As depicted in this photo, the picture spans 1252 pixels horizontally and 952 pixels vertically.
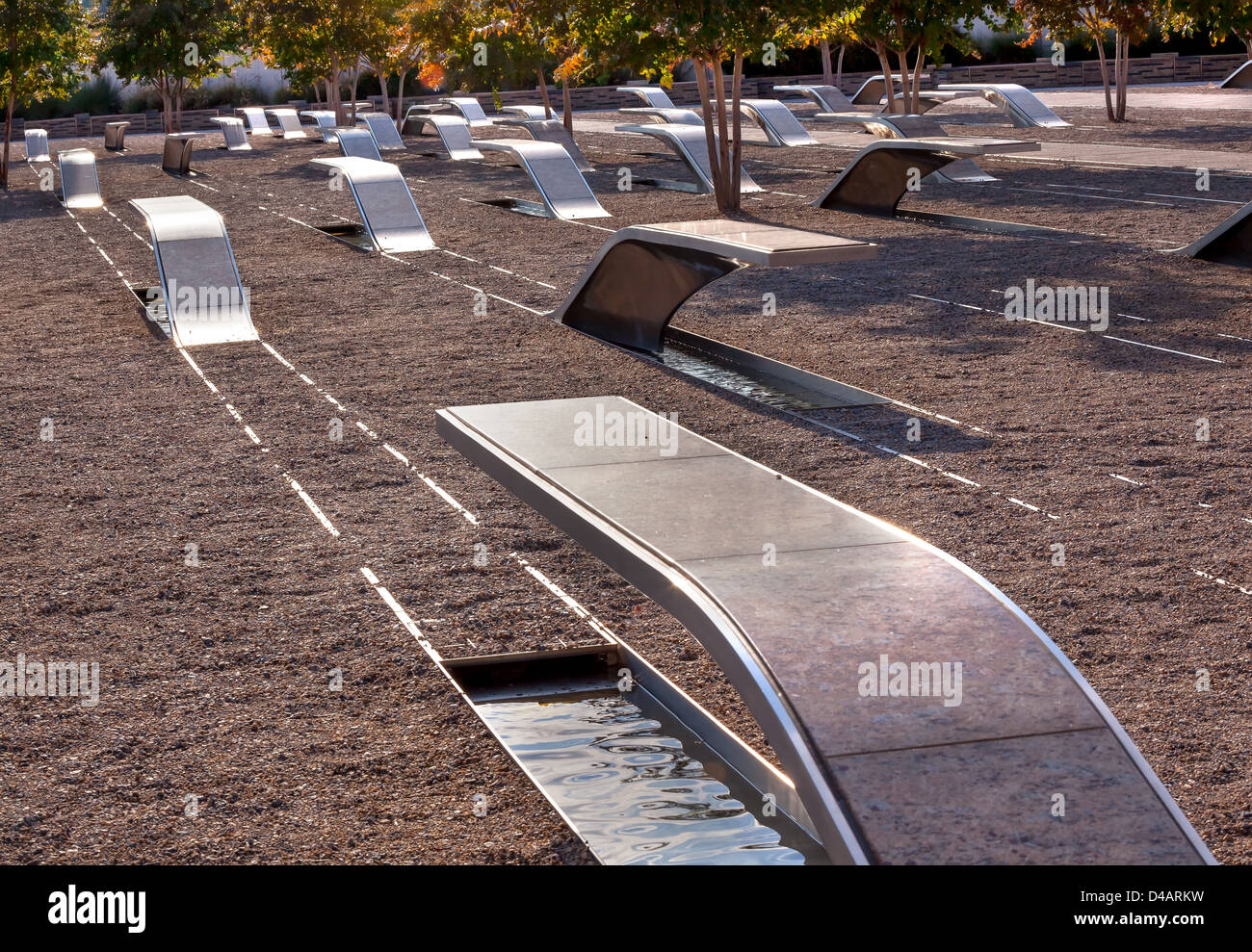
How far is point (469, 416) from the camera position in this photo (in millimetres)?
7195

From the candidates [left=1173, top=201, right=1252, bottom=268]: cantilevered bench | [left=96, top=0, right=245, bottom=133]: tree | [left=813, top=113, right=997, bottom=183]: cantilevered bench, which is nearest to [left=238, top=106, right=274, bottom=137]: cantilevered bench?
[left=96, top=0, right=245, bottom=133]: tree

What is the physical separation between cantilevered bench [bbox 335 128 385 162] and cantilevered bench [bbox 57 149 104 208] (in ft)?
13.4

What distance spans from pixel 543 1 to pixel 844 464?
68.2ft

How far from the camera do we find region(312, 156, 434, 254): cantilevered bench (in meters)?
16.6

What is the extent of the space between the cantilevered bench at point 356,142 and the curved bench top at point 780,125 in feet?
26.4

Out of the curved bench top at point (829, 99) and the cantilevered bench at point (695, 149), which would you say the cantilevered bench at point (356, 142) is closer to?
the cantilevered bench at point (695, 149)

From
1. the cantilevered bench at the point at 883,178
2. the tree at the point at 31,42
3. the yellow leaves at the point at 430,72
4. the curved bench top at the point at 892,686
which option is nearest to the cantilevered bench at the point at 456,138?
the tree at the point at 31,42

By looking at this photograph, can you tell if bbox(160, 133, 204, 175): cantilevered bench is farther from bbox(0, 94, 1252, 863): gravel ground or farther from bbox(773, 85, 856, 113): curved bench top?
bbox(773, 85, 856, 113): curved bench top

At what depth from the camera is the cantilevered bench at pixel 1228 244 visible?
13.1m

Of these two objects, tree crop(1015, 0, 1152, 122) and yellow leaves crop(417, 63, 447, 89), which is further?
yellow leaves crop(417, 63, 447, 89)

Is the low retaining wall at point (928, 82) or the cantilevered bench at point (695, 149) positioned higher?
the low retaining wall at point (928, 82)

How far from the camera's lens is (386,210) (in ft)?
56.6

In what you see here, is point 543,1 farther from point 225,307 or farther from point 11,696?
point 11,696
